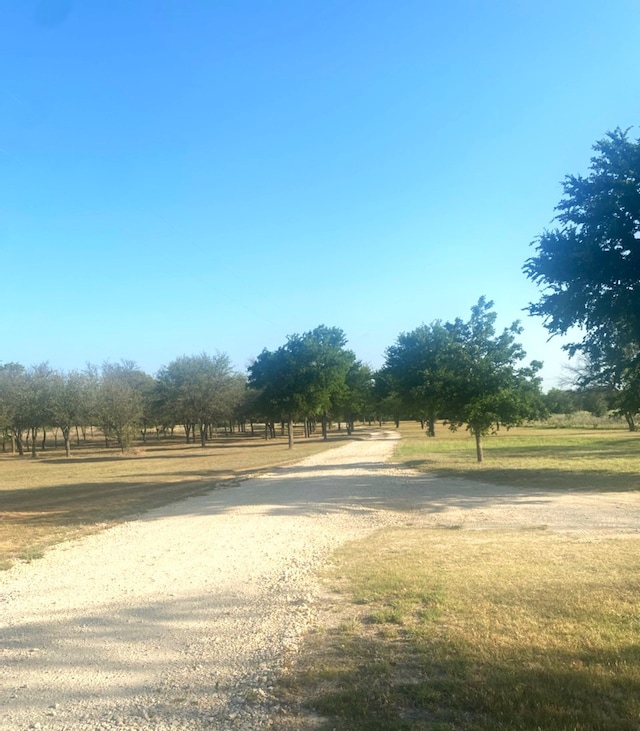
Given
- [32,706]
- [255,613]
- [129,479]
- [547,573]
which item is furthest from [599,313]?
[129,479]

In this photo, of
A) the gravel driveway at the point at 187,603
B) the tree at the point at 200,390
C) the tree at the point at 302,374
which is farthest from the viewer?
the tree at the point at 200,390

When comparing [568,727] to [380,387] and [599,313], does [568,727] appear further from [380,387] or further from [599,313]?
[380,387]

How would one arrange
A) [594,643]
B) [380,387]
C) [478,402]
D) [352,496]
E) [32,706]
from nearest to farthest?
[32,706]
[594,643]
[352,496]
[478,402]
[380,387]

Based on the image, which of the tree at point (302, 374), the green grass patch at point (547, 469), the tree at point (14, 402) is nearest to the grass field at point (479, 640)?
the green grass patch at point (547, 469)

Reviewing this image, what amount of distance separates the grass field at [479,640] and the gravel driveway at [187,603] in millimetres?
485

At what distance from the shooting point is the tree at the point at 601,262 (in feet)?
52.0

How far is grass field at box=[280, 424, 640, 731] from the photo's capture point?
3807 millimetres

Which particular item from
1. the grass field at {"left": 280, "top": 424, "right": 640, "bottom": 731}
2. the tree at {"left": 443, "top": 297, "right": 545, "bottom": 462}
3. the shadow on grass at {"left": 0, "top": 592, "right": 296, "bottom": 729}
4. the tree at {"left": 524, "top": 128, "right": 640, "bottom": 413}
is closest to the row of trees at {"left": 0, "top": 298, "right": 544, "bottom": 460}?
the tree at {"left": 443, "top": 297, "right": 545, "bottom": 462}

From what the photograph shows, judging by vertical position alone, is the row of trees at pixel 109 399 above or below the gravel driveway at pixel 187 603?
above

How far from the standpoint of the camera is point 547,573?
745cm

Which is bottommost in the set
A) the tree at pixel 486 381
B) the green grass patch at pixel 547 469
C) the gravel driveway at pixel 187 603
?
the green grass patch at pixel 547 469

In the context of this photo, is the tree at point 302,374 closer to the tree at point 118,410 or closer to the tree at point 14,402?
the tree at point 118,410

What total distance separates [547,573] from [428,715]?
13.9ft

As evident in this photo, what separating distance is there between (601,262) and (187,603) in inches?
555
